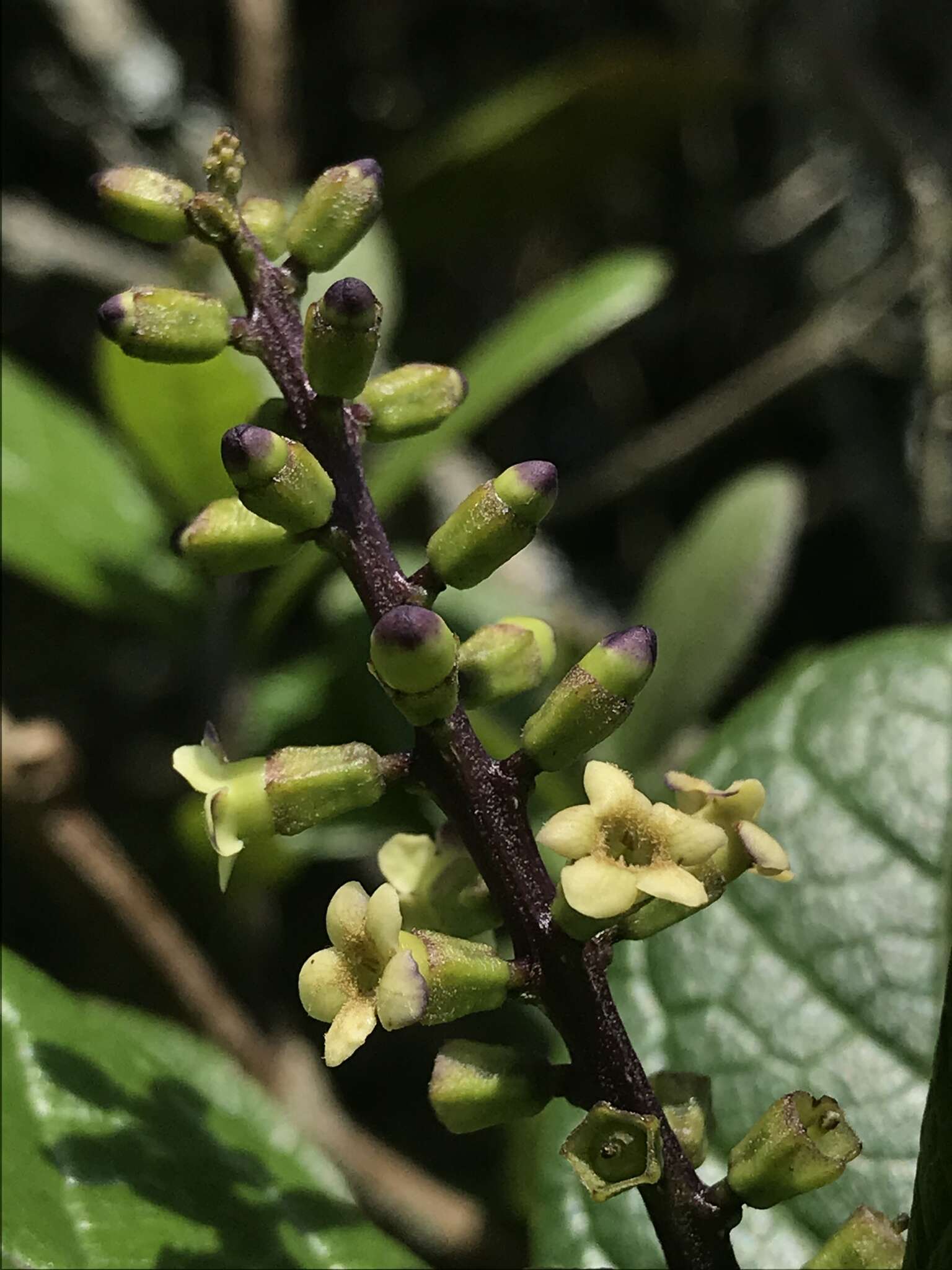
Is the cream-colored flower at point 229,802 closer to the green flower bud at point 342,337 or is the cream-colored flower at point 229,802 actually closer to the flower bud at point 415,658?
the flower bud at point 415,658

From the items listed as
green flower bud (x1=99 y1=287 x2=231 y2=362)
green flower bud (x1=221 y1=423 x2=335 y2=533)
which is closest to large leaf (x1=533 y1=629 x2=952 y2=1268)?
green flower bud (x1=221 y1=423 x2=335 y2=533)

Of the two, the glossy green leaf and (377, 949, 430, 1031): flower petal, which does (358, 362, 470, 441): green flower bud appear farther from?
the glossy green leaf

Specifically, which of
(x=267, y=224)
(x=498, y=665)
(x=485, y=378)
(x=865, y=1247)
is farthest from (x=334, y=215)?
(x=485, y=378)

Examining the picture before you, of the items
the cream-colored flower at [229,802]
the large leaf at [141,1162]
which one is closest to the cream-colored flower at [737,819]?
the cream-colored flower at [229,802]

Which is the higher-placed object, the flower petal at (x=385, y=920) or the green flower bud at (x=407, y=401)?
the green flower bud at (x=407, y=401)

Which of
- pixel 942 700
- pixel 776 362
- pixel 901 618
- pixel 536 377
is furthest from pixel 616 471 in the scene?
pixel 942 700

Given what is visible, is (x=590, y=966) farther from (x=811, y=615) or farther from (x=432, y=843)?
(x=811, y=615)
